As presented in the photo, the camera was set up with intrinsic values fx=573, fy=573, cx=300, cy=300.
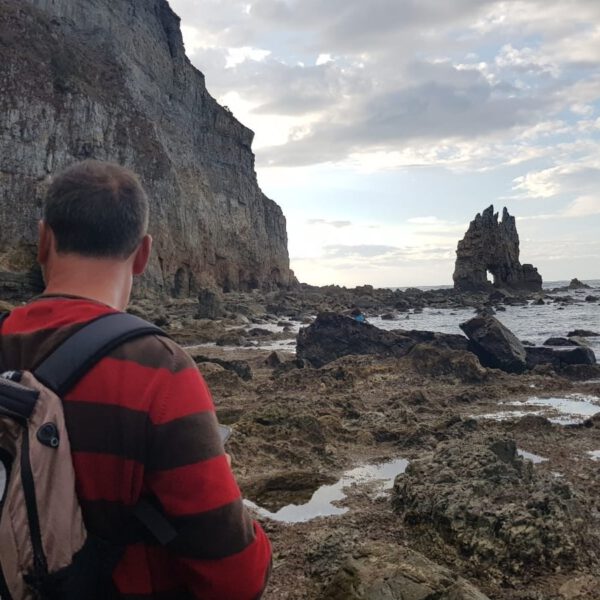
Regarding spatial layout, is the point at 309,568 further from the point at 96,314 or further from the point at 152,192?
the point at 152,192

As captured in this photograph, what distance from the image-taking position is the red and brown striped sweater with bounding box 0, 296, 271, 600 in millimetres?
1351

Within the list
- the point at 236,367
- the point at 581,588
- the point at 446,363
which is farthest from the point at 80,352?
the point at 446,363

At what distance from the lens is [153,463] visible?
4.48ft

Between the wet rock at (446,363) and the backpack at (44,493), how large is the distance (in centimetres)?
1119

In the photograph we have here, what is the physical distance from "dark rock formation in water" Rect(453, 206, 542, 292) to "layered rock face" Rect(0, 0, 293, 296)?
23627mm

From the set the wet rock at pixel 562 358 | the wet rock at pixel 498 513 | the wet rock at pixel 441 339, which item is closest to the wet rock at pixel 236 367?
the wet rock at pixel 441 339

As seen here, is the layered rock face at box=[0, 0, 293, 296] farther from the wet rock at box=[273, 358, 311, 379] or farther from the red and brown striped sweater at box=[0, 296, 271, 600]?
the red and brown striped sweater at box=[0, 296, 271, 600]

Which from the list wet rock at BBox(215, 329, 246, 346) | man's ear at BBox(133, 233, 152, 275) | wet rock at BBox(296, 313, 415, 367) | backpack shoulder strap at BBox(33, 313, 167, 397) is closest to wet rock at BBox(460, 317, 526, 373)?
wet rock at BBox(296, 313, 415, 367)

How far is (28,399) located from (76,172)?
66cm

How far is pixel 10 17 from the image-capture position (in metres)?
35.8

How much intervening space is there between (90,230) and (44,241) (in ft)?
0.57

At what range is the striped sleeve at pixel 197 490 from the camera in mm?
1361

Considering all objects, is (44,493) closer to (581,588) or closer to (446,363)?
(581,588)

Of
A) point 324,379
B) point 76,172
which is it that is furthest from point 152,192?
point 76,172
